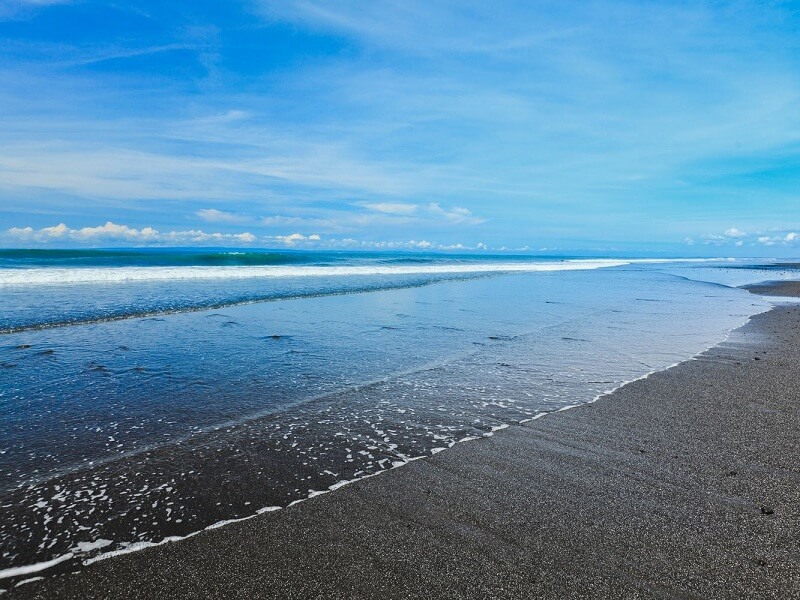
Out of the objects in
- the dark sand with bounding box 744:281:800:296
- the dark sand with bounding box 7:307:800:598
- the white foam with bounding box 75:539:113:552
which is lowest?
the white foam with bounding box 75:539:113:552

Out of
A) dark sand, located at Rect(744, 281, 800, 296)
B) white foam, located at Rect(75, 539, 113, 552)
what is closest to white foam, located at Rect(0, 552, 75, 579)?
white foam, located at Rect(75, 539, 113, 552)

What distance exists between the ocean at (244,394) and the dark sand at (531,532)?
0.31m

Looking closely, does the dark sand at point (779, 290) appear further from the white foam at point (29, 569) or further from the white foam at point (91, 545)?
the white foam at point (29, 569)

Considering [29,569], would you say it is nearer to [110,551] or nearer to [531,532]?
[110,551]

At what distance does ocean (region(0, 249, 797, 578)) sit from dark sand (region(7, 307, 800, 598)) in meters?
0.31

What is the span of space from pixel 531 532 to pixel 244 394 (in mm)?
4440

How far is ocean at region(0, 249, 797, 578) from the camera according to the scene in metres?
3.56

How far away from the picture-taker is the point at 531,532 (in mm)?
3146

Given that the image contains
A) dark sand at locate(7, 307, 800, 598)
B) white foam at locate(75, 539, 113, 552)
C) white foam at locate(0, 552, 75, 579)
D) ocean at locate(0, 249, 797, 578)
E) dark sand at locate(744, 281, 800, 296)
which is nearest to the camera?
dark sand at locate(7, 307, 800, 598)

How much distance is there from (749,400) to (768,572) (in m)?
4.11

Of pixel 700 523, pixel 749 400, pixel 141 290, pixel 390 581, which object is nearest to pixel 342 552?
pixel 390 581

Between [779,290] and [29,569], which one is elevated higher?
[779,290]

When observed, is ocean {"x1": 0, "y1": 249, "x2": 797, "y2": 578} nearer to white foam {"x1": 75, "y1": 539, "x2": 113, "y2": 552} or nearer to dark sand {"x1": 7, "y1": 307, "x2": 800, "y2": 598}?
white foam {"x1": 75, "y1": 539, "x2": 113, "y2": 552}

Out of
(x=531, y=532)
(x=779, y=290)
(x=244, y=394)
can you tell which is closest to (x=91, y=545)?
(x=531, y=532)
